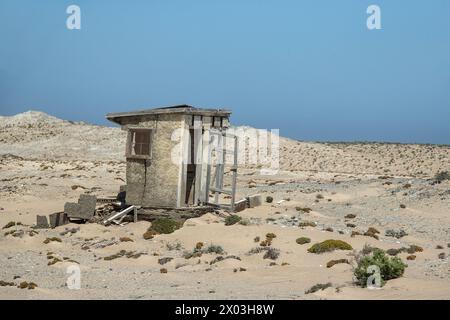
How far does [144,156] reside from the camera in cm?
2456

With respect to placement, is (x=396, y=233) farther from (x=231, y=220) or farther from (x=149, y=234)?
(x=149, y=234)

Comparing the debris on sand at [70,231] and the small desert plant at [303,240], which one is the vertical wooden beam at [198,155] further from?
the small desert plant at [303,240]

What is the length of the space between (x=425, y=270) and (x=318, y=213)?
12.5 meters

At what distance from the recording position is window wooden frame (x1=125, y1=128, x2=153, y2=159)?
24609mm

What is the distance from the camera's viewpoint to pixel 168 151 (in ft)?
79.7

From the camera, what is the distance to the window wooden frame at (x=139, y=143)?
24.6 metres

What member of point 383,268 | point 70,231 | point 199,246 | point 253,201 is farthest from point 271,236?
point 70,231

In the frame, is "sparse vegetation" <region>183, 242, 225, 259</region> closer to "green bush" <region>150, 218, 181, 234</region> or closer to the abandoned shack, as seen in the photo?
"green bush" <region>150, 218, 181, 234</region>

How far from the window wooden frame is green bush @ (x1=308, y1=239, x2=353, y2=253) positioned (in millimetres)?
8435

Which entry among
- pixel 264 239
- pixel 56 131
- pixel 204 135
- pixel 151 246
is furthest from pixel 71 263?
pixel 56 131

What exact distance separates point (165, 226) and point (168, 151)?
3155 mm

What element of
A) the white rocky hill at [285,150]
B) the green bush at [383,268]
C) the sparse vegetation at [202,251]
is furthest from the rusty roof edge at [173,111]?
the white rocky hill at [285,150]

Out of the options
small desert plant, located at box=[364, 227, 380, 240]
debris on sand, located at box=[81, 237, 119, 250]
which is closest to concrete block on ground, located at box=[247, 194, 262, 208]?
small desert plant, located at box=[364, 227, 380, 240]

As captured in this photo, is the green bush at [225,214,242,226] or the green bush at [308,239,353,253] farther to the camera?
the green bush at [225,214,242,226]
